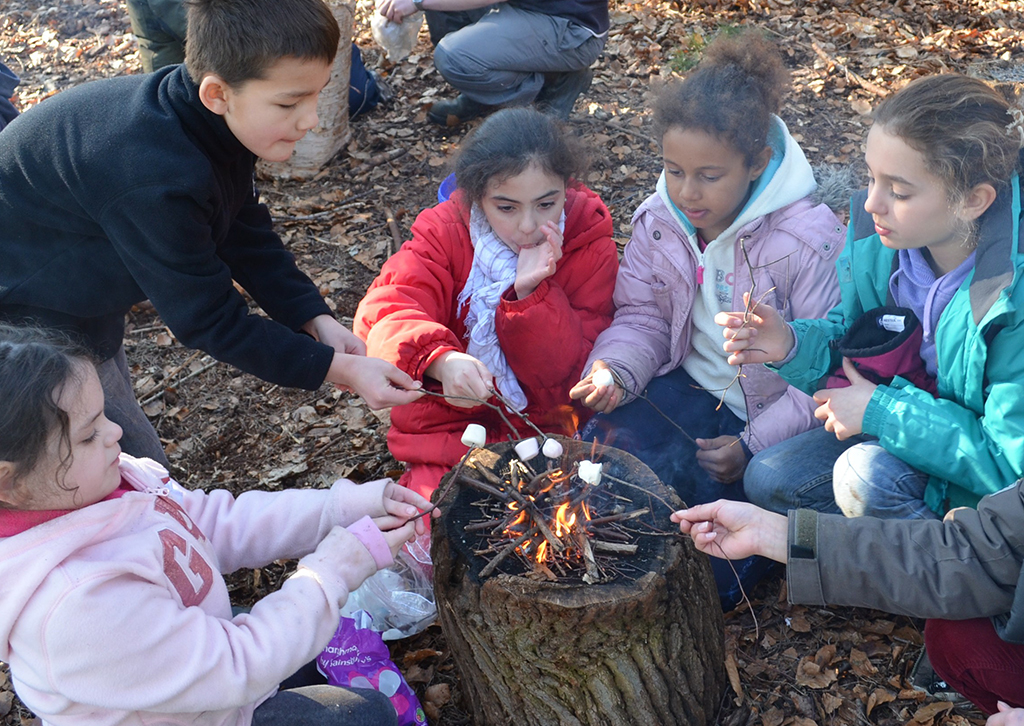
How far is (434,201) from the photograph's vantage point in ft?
20.5

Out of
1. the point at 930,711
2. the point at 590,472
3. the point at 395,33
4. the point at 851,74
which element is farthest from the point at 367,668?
the point at 851,74

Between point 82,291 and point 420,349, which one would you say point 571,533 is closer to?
point 420,349

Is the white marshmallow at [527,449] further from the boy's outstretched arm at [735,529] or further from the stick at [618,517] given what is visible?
the boy's outstretched arm at [735,529]

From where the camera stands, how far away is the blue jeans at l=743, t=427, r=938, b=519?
3043 mm

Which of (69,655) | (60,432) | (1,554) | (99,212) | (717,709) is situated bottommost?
(717,709)

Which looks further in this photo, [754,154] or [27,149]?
[754,154]

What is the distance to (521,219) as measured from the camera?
3707 millimetres

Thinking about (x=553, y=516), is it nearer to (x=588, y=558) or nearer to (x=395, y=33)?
(x=588, y=558)

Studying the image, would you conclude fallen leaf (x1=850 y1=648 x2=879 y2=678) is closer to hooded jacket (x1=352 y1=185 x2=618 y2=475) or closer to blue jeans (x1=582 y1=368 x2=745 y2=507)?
blue jeans (x1=582 y1=368 x2=745 y2=507)

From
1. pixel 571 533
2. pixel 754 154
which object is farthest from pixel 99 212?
pixel 754 154

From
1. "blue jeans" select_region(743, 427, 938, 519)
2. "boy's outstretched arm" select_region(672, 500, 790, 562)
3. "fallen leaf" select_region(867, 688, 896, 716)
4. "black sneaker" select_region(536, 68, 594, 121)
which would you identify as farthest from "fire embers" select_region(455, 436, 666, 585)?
"black sneaker" select_region(536, 68, 594, 121)

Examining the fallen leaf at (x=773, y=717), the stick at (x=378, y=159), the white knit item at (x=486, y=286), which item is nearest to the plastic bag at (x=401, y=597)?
the white knit item at (x=486, y=286)

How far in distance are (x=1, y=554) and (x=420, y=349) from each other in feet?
5.96

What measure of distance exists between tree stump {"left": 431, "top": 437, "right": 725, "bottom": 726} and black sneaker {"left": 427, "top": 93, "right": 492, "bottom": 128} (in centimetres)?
469
